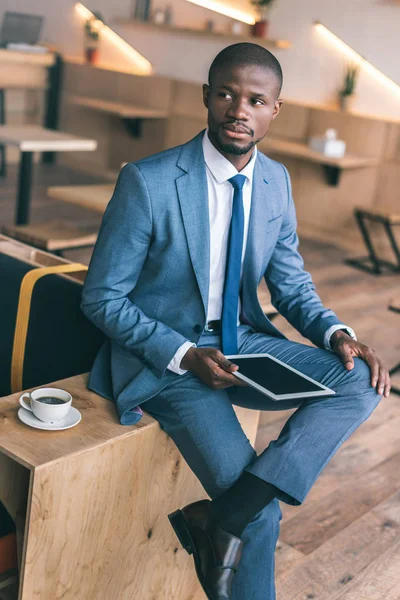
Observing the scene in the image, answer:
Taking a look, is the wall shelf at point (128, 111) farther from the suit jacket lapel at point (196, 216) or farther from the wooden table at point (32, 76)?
the suit jacket lapel at point (196, 216)

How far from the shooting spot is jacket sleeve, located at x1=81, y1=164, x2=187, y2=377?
5.58 ft

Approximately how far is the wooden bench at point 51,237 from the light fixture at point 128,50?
13.5 ft

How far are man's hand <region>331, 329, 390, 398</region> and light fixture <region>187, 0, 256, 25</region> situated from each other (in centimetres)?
581

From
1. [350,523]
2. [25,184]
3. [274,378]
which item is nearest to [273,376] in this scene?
[274,378]

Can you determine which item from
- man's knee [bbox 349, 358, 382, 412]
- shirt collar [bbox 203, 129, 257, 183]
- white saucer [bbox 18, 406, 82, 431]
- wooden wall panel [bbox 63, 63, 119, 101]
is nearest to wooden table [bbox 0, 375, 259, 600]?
white saucer [bbox 18, 406, 82, 431]

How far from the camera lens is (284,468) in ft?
5.08

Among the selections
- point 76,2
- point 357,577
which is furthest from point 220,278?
point 76,2

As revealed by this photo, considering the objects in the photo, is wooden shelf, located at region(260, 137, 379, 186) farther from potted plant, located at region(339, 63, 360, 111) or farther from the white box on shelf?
potted plant, located at region(339, 63, 360, 111)

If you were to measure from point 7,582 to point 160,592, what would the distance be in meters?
0.40

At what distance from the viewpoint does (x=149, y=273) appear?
1775 mm

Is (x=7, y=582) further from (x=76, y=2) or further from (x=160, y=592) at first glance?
(x=76, y=2)

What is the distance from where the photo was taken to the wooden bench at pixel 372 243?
562 centimetres

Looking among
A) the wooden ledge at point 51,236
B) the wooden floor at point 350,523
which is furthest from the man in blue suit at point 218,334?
the wooden ledge at point 51,236

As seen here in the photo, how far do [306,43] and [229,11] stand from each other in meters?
0.93
